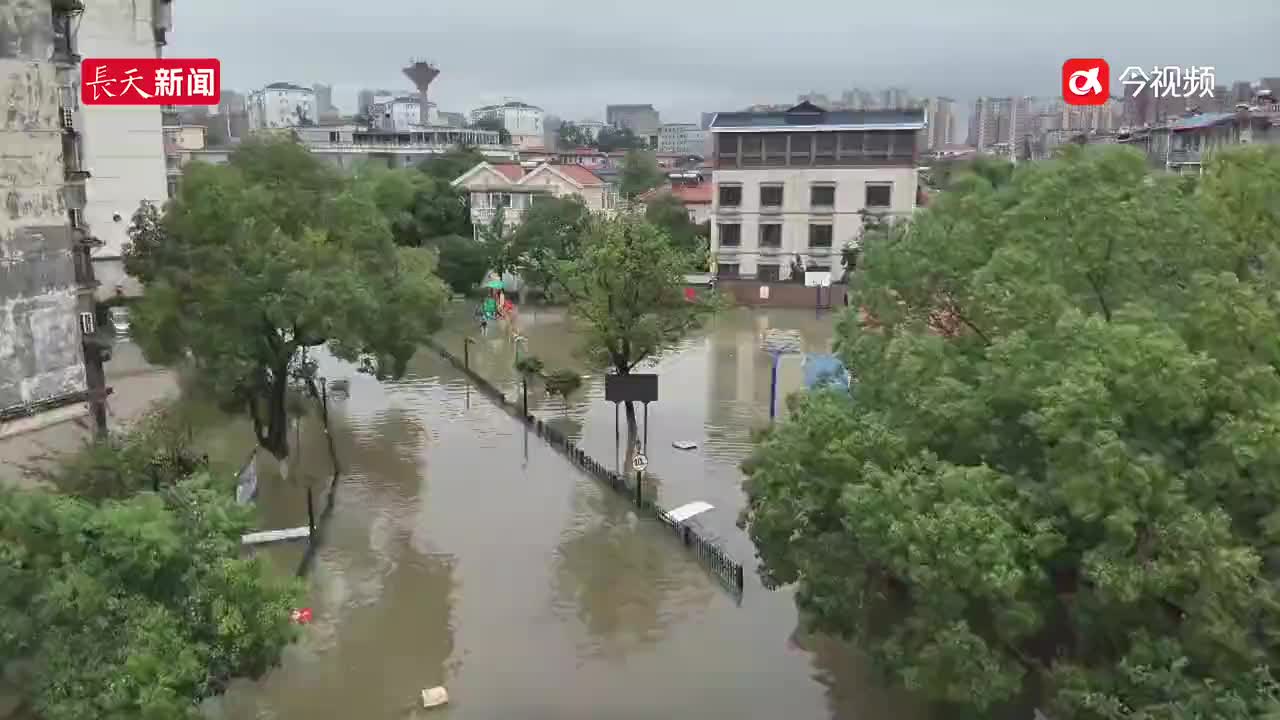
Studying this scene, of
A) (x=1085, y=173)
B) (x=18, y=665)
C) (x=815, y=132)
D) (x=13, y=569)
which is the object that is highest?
(x=815, y=132)

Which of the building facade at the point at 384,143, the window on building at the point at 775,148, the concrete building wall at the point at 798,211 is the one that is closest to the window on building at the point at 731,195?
the concrete building wall at the point at 798,211

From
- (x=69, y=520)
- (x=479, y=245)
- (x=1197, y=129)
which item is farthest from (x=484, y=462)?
(x=1197, y=129)

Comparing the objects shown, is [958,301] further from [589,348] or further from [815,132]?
[815,132]

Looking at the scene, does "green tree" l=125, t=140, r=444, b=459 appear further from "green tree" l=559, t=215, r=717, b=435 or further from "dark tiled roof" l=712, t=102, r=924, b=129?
"dark tiled roof" l=712, t=102, r=924, b=129

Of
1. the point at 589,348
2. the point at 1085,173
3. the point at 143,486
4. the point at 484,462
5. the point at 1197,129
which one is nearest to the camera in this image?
the point at 1085,173

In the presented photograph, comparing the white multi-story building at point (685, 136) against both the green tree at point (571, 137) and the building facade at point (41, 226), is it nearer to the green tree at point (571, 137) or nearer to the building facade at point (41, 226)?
the green tree at point (571, 137)

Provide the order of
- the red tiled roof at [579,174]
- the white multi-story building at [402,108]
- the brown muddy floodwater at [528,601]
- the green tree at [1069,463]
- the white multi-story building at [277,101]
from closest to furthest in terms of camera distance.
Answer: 1. the green tree at [1069,463]
2. the brown muddy floodwater at [528,601]
3. the red tiled roof at [579,174]
4. the white multi-story building at [277,101]
5. the white multi-story building at [402,108]
